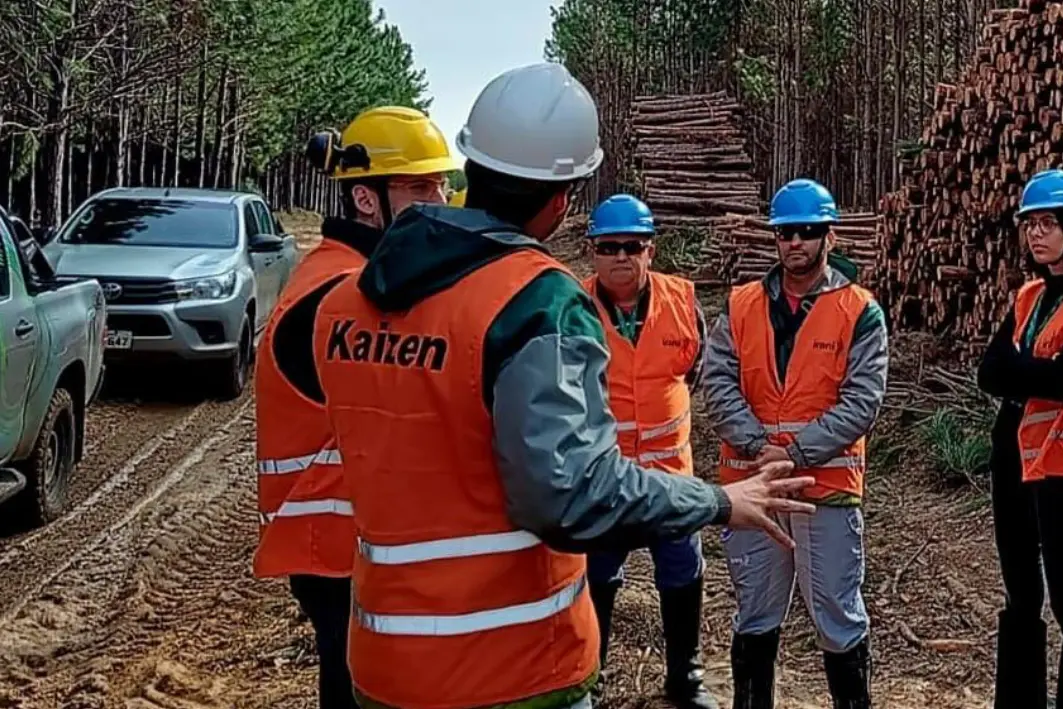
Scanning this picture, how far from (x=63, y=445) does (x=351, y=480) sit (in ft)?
19.0

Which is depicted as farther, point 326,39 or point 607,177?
point 326,39

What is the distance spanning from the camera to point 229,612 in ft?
19.9

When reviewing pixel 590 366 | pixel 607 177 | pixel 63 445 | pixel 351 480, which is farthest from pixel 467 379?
pixel 607 177

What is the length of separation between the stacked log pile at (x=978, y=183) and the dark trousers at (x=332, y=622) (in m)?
6.26

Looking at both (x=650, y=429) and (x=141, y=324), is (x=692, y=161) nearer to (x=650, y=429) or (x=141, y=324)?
(x=141, y=324)

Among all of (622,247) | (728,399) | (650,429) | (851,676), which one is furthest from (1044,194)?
(851,676)

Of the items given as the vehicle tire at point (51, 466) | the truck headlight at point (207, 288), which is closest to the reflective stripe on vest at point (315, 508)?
the vehicle tire at point (51, 466)

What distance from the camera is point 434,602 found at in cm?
237

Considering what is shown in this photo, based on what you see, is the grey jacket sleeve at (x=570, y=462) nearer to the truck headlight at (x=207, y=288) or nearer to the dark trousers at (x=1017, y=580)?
the dark trousers at (x=1017, y=580)

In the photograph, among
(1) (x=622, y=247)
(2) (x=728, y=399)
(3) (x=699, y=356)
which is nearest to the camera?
(2) (x=728, y=399)

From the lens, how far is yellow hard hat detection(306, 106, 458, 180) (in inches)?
140

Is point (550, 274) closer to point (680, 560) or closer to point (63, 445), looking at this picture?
point (680, 560)

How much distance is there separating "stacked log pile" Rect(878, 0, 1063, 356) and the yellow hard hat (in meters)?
5.70

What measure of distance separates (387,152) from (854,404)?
5.87 ft
